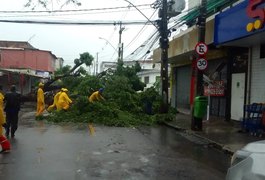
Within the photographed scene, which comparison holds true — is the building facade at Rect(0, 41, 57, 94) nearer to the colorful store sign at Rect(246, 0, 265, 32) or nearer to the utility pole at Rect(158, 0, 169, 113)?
the utility pole at Rect(158, 0, 169, 113)

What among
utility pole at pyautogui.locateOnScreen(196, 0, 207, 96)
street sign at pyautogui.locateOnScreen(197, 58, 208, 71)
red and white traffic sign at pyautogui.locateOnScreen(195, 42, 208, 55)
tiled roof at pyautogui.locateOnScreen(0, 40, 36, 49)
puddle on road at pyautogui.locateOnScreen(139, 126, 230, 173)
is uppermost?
tiled roof at pyautogui.locateOnScreen(0, 40, 36, 49)

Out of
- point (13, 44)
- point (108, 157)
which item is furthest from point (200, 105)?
point (13, 44)

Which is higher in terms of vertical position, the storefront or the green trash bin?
the storefront

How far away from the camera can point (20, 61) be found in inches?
2562

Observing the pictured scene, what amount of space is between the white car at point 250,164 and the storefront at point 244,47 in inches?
402

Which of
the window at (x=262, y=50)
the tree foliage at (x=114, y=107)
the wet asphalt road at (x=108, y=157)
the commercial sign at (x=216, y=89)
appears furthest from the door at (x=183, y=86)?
the wet asphalt road at (x=108, y=157)

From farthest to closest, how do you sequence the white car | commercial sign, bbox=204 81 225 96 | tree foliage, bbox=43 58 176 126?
commercial sign, bbox=204 81 225 96 → tree foliage, bbox=43 58 176 126 → the white car

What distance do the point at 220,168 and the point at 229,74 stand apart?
11735mm

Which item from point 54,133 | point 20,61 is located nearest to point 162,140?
point 54,133

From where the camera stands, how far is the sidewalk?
13.3m

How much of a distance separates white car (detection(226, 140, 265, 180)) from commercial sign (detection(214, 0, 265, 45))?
10.2 meters

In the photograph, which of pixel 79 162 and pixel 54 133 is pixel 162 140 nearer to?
pixel 54 133

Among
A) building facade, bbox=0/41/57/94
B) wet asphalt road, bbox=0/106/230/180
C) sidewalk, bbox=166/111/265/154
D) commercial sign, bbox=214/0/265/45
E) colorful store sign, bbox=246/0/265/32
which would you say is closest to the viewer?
wet asphalt road, bbox=0/106/230/180

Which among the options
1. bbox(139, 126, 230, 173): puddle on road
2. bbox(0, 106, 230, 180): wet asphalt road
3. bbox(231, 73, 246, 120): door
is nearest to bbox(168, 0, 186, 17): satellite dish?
bbox(231, 73, 246, 120): door
